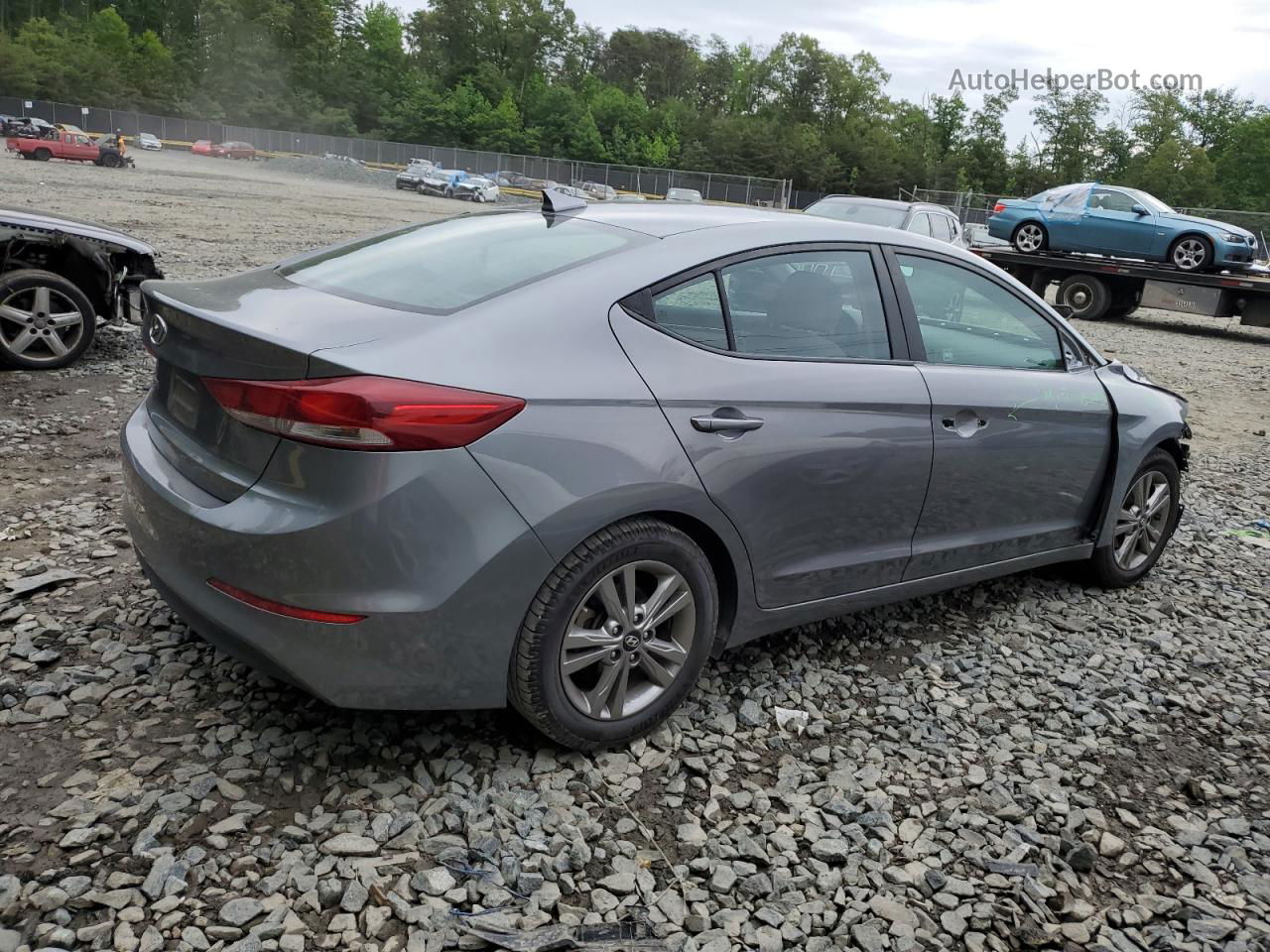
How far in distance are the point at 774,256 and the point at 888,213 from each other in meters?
10.9

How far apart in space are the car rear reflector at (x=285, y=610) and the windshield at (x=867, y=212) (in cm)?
1172

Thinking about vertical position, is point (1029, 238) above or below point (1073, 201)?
below

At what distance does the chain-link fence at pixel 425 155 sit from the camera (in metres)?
61.3

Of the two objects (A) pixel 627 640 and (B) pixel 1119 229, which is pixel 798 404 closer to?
(A) pixel 627 640

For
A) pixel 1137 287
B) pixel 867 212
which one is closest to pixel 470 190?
pixel 1137 287

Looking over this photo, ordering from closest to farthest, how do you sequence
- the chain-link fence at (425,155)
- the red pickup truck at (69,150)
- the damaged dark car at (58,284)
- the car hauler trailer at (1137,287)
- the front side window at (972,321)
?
the front side window at (972,321)
the damaged dark car at (58,284)
the car hauler trailer at (1137,287)
the red pickup truck at (69,150)
the chain-link fence at (425,155)

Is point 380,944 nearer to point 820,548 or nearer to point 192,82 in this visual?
point 820,548

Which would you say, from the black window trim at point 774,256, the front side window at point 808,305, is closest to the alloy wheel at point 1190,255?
the black window trim at point 774,256

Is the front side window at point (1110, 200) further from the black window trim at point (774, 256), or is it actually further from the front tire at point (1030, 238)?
the black window trim at point (774, 256)

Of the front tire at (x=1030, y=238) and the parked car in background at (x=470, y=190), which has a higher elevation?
the front tire at (x=1030, y=238)

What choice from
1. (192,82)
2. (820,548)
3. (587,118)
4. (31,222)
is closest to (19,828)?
(820,548)

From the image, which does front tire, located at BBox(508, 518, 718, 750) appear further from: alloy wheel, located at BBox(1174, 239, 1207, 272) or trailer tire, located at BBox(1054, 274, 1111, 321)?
alloy wheel, located at BBox(1174, 239, 1207, 272)

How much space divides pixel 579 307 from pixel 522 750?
1339 mm

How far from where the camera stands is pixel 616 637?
3.00 m
